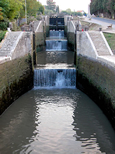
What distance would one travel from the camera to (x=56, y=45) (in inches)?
1061

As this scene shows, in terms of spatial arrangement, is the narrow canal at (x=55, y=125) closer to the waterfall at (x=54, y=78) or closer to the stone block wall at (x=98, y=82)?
the stone block wall at (x=98, y=82)

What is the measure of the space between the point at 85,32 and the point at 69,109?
6.85 metres

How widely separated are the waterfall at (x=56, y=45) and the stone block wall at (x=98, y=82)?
11.5m

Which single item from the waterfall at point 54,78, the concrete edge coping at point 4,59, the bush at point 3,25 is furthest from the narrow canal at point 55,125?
the bush at point 3,25

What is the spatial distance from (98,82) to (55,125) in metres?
3.97

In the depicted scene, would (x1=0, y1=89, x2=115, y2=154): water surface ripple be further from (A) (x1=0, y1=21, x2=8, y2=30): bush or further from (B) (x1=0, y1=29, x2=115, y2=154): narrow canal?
(A) (x1=0, y1=21, x2=8, y2=30): bush

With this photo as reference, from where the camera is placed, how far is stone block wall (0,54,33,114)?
10.9m

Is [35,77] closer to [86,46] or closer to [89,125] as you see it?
[86,46]

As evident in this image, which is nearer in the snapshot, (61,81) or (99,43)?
(99,43)

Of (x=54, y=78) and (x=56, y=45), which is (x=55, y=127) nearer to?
(x=54, y=78)

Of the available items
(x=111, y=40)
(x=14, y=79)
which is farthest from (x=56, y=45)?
(x=14, y=79)

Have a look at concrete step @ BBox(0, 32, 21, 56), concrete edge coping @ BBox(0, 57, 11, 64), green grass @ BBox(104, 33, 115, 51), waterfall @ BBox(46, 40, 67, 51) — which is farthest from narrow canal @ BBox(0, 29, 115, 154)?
waterfall @ BBox(46, 40, 67, 51)

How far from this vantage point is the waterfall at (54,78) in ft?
50.8

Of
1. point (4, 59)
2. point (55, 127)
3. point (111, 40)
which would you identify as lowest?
point (55, 127)
